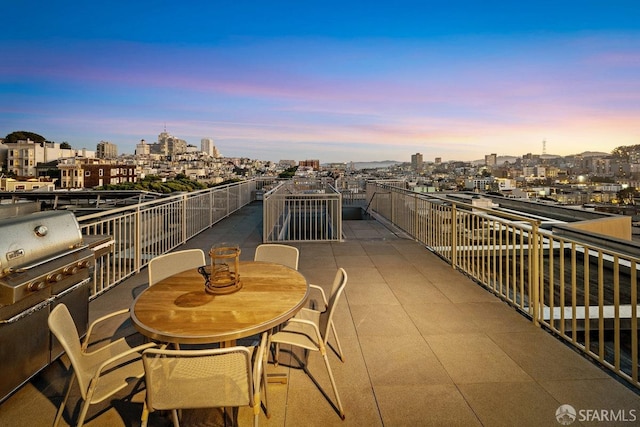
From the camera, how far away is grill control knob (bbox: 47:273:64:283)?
204cm

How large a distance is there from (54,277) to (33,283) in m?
0.23

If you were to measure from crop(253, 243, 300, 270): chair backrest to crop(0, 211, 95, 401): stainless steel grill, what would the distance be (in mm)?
1481

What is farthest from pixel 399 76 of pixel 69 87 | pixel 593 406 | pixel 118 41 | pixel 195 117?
pixel 69 87

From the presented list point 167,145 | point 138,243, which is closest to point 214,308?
point 138,243

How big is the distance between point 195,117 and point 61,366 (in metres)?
32.1

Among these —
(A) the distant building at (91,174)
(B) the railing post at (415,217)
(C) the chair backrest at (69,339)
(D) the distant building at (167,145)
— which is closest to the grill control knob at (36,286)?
(C) the chair backrest at (69,339)

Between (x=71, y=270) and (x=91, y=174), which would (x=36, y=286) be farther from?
(x=91, y=174)

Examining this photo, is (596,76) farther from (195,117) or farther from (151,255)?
(195,117)

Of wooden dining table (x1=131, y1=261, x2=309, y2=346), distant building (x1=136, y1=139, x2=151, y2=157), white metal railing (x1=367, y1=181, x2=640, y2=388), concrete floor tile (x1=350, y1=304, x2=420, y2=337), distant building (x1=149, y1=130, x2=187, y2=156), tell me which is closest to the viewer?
wooden dining table (x1=131, y1=261, x2=309, y2=346)

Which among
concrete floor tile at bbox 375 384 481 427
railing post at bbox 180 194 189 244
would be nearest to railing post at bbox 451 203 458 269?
concrete floor tile at bbox 375 384 481 427

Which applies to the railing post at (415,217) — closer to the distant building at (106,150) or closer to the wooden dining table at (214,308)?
the wooden dining table at (214,308)

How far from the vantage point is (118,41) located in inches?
535

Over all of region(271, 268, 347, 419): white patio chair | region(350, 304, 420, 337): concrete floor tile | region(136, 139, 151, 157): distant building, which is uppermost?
region(136, 139, 151, 157): distant building

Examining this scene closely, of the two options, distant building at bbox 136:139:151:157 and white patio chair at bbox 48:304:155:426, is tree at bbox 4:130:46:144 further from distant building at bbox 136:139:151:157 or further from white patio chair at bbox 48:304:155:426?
white patio chair at bbox 48:304:155:426
